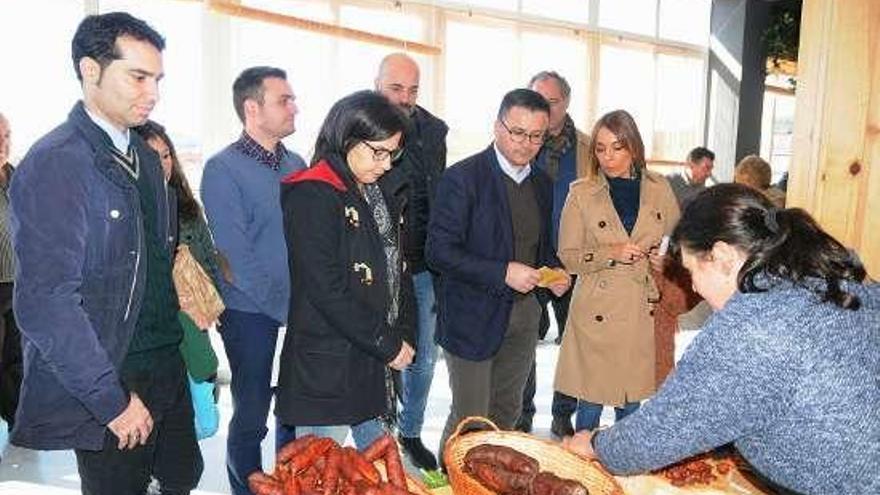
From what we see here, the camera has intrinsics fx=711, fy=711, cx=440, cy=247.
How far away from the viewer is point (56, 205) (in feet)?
4.85

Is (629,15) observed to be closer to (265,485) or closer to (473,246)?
(473,246)

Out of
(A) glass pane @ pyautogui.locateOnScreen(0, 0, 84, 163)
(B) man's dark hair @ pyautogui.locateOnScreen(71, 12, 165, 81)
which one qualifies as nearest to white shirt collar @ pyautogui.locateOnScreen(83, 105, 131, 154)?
(B) man's dark hair @ pyautogui.locateOnScreen(71, 12, 165, 81)

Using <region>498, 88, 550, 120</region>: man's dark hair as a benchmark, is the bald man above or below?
below

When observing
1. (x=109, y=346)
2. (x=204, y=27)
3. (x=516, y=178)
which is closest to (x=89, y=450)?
(x=109, y=346)

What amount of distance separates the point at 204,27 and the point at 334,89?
4.13 ft

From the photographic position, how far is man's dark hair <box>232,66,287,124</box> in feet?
8.57

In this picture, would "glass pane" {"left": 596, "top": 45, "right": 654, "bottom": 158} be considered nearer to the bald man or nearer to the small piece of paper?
the bald man

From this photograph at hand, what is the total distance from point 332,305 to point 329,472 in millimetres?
572

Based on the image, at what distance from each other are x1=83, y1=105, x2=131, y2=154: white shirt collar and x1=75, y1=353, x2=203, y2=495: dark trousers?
21.4 inches

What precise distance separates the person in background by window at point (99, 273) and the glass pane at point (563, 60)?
646 cm

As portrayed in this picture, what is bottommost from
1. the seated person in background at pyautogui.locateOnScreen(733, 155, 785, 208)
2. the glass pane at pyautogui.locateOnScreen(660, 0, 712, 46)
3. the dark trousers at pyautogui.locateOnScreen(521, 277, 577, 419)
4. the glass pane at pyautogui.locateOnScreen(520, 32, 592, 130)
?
the dark trousers at pyautogui.locateOnScreen(521, 277, 577, 419)

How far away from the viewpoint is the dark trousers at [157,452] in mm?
1656

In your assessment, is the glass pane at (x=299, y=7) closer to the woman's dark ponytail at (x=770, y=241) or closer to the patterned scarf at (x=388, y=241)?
the patterned scarf at (x=388, y=241)

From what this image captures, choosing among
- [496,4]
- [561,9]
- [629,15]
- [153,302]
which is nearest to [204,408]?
[153,302]
